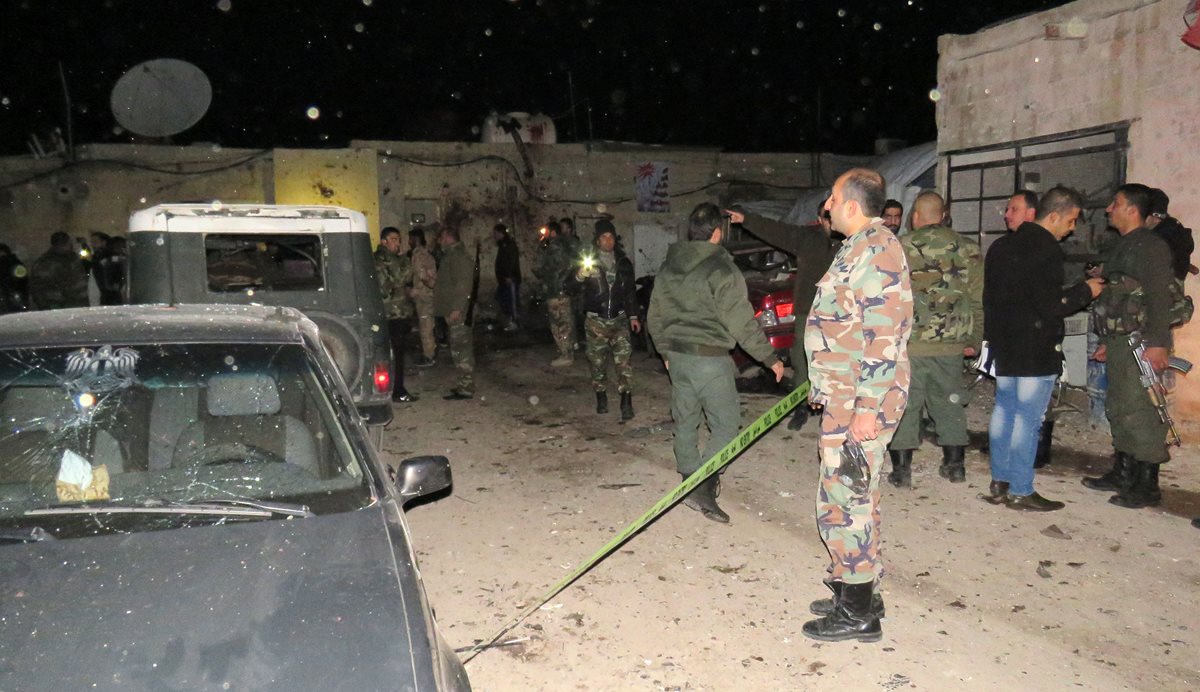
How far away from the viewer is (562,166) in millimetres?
20562

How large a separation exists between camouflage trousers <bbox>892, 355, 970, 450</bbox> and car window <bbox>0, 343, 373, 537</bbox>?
4.05m

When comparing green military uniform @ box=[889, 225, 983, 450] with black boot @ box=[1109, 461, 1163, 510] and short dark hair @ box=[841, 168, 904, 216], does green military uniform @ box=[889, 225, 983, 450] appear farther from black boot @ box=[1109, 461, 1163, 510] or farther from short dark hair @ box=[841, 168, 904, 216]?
short dark hair @ box=[841, 168, 904, 216]

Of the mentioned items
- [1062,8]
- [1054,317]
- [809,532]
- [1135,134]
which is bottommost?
[809,532]

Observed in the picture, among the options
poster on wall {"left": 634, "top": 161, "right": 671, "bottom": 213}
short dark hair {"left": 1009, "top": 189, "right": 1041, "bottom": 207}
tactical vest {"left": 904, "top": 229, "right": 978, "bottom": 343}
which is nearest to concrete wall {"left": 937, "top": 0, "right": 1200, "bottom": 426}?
short dark hair {"left": 1009, "top": 189, "right": 1041, "bottom": 207}

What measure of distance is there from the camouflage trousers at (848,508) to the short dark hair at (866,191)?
88 cm

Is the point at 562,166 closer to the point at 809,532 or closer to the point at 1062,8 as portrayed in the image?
the point at 1062,8

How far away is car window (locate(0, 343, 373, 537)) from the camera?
8.42 feet

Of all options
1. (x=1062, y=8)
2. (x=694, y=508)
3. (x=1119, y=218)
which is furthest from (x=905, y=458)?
(x=1062, y=8)

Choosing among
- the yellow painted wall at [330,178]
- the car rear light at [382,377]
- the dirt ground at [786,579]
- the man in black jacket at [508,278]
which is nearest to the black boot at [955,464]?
the dirt ground at [786,579]

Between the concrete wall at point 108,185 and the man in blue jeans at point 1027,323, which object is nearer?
the man in blue jeans at point 1027,323

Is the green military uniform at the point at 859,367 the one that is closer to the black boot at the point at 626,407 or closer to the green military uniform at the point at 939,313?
the green military uniform at the point at 939,313

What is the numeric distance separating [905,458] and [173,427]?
4.64m

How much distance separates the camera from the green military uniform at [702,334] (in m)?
4.98

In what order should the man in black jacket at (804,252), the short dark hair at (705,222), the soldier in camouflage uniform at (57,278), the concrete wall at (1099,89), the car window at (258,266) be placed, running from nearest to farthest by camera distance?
1. the short dark hair at (705,222)
2. the car window at (258,266)
3. the man in black jacket at (804,252)
4. the concrete wall at (1099,89)
5. the soldier in camouflage uniform at (57,278)
